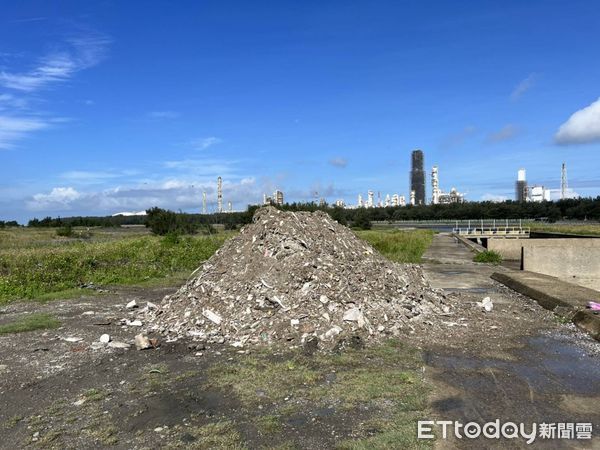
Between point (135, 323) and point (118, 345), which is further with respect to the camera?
point (135, 323)

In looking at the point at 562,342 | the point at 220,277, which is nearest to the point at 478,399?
the point at 562,342

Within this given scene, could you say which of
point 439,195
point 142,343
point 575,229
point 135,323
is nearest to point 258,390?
point 142,343

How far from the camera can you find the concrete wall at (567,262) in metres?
18.9

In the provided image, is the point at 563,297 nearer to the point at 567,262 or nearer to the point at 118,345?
the point at 118,345

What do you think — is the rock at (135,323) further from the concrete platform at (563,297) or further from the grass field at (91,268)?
the concrete platform at (563,297)

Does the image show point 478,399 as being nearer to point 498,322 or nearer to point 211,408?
point 211,408

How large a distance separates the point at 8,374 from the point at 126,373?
1548 mm

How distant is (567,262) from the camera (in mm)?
19062

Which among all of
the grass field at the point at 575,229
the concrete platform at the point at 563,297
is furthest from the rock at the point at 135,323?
the grass field at the point at 575,229

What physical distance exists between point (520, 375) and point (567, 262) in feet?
52.7

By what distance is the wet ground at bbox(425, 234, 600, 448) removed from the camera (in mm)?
4211

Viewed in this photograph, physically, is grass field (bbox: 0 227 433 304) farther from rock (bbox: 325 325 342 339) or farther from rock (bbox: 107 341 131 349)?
rock (bbox: 325 325 342 339)

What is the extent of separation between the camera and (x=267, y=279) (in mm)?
8281

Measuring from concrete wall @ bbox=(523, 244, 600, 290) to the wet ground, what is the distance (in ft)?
36.1
